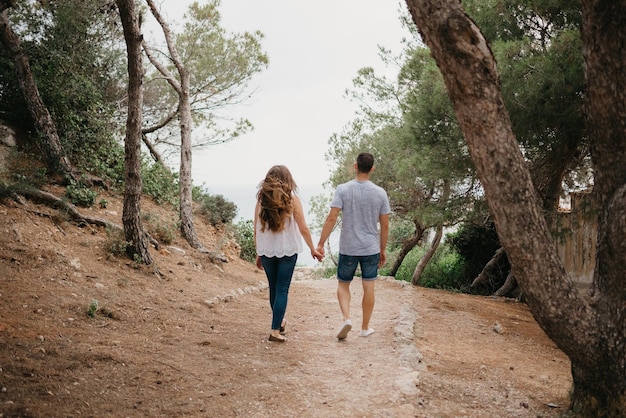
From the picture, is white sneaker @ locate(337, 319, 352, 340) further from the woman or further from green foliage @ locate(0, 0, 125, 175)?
green foliage @ locate(0, 0, 125, 175)

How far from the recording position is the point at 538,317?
4.71 metres

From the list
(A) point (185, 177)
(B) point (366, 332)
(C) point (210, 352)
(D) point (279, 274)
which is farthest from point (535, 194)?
(A) point (185, 177)

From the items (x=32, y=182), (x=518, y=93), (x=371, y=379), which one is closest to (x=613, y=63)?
(x=371, y=379)

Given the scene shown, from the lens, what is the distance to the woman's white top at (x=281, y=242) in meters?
6.35

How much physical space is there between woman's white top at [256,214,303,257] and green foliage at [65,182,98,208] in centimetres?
636

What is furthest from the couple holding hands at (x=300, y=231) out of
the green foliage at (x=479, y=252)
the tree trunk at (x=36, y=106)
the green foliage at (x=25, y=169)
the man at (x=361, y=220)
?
the green foliage at (x=479, y=252)

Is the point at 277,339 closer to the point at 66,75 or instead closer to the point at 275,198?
the point at 275,198

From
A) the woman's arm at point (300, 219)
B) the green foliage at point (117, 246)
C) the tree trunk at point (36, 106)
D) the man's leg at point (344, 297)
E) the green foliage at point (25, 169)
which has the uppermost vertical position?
the tree trunk at point (36, 106)

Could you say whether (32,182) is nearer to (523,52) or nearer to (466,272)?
(523,52)

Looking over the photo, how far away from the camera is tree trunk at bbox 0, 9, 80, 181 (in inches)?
446

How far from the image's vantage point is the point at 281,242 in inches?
250

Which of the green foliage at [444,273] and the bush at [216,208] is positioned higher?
the bush at [216,208]

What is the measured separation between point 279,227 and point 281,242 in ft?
0.56

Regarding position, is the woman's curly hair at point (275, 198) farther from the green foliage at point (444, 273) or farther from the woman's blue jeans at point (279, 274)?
the green foliage at point (444, 273)
